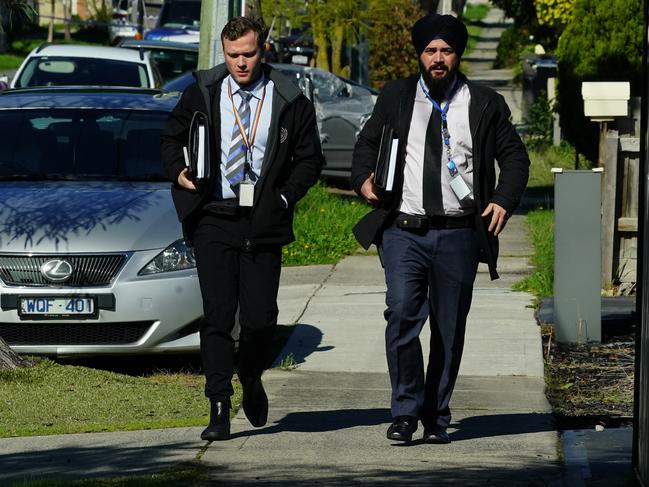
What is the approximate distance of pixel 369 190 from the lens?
6.01 m

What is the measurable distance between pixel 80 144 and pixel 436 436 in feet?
13.0

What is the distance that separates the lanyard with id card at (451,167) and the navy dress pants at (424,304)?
0.19 m

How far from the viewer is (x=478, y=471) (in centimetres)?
562

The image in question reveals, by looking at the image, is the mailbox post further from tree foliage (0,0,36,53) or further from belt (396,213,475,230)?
belt (396,213,475,230)

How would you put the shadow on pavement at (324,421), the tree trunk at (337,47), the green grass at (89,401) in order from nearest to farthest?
the shadow on pavement at (324,421) → the green grass at (89,401) → the tree trunk at (337,47)

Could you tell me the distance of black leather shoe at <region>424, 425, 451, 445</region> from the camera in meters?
6.21

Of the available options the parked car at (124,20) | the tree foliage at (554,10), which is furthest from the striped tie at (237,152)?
the parked car at (124,20)

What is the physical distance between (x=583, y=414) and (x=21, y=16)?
3.96 metres

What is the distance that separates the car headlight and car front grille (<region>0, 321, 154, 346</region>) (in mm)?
288

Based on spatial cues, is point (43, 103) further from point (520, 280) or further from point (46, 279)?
point (520, 280)

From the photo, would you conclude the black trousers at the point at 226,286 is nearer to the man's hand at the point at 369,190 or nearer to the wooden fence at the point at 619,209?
the man's hand at the point at 369,190

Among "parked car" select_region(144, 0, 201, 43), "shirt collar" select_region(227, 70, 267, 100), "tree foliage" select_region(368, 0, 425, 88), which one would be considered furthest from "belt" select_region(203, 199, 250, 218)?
"parked car" select_region(144, 0, 201, 43)

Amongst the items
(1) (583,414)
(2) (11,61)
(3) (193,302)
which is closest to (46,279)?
(3) (193,302)

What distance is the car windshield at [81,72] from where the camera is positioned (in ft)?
53.1
